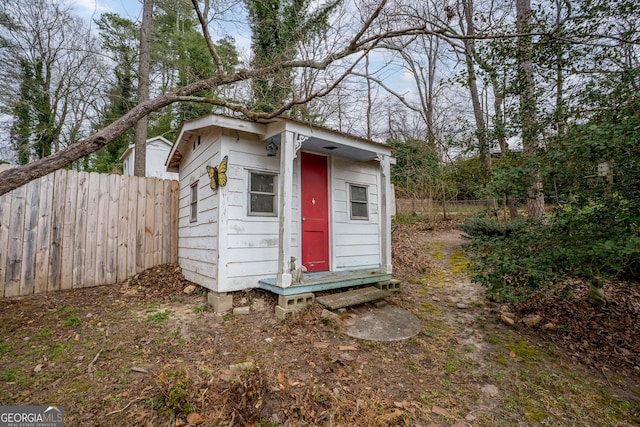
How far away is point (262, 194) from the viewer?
448 cm

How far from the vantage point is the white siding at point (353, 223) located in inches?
208

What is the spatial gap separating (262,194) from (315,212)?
1034 millimetres

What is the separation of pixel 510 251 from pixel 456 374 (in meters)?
1.62

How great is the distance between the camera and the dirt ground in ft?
6.96

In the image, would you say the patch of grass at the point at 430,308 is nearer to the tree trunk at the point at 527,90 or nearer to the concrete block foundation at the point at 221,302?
the tree trunk at the point at 527,90

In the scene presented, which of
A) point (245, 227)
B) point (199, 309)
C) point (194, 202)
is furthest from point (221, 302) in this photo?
point (194, 202)

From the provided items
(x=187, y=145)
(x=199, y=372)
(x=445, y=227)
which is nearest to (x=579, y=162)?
(x=199, y=372)

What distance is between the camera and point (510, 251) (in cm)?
341


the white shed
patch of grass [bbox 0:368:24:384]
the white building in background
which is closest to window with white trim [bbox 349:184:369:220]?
the white shed

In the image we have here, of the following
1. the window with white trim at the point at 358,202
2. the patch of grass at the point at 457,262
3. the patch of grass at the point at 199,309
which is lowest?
the patch of grass at the point at 199,309

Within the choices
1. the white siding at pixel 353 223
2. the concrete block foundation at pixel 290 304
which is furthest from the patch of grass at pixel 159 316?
the white siding at pixel 353 223

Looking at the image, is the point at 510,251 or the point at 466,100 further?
the point at 466,100

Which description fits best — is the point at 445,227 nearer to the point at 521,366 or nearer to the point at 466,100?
the point at 466,100

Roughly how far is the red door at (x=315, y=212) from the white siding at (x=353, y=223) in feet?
0.50
